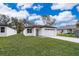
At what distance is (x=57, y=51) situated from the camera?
28.7 ft

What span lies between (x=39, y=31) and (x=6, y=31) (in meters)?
0.92

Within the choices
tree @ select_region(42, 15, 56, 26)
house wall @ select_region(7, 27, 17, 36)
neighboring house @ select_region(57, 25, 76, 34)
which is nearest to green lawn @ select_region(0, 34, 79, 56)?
house wall @ select_region(7, 27, 17, 36)

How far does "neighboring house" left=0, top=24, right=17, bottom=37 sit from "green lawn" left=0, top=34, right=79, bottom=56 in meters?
0.11

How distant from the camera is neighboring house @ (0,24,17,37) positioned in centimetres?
→ 888

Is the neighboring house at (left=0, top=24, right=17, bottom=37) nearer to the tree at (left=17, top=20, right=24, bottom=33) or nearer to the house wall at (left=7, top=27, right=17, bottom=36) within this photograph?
the house wall at (left=7, top=27, right=17, bottom=36)

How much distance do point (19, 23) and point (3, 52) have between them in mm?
909

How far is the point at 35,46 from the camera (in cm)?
882

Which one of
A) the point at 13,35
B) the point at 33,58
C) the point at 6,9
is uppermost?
the point at 6,9

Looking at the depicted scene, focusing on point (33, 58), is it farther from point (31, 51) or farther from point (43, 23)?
point (43, 23)

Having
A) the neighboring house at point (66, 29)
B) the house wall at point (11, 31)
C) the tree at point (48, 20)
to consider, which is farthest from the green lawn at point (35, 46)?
the tree at point (48, 20)

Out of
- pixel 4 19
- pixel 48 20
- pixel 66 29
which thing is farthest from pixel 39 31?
pixel 4 19

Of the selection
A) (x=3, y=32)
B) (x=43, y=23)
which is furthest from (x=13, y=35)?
(x=43, y=23)

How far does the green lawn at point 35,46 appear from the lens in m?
8.72

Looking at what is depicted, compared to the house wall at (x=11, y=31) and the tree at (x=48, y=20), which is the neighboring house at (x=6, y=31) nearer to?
the house wall at (x=11, y=31)
